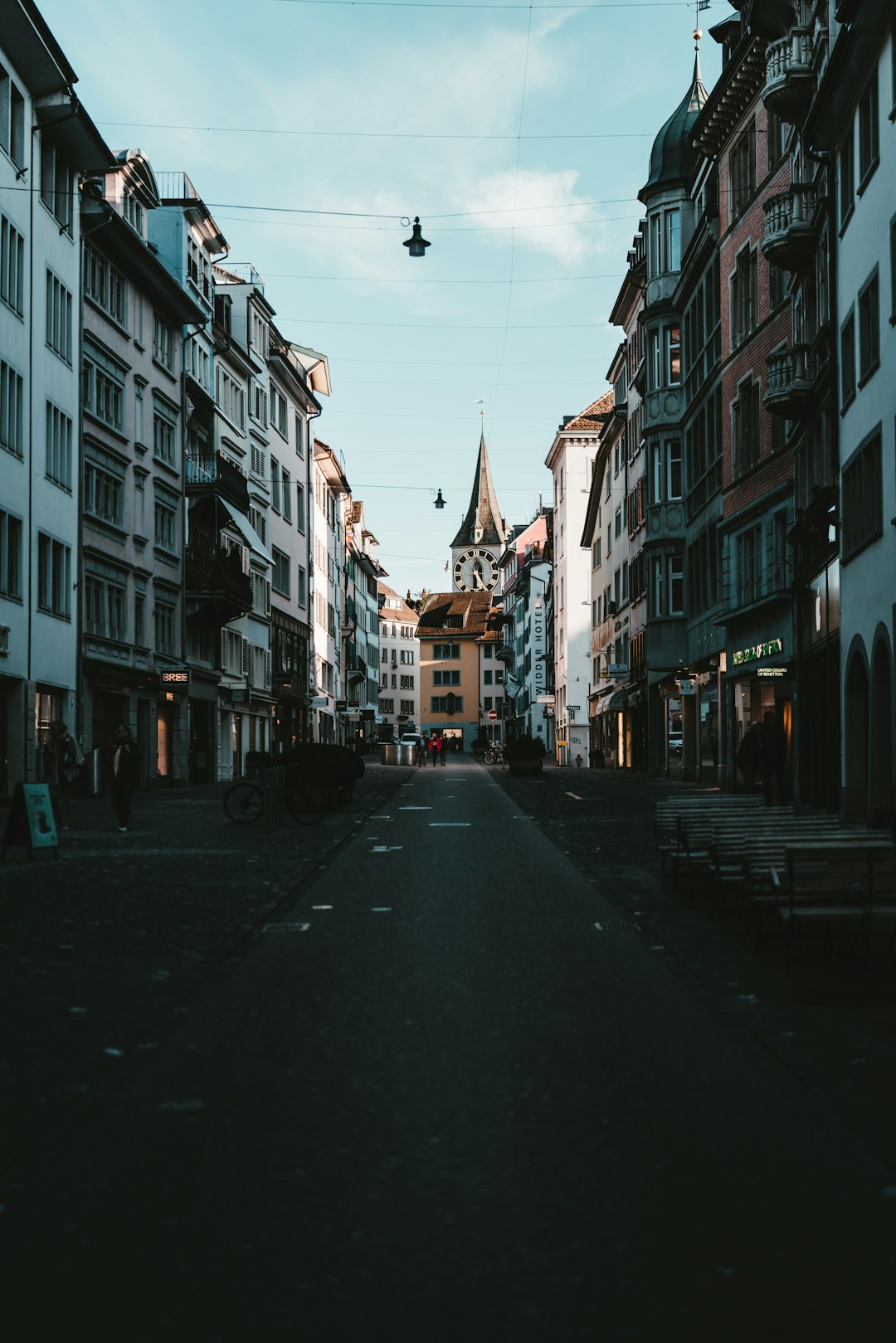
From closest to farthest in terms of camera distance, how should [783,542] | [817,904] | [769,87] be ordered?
[817,904] → [769,87] → [783,542]

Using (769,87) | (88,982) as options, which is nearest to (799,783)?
(769,87)

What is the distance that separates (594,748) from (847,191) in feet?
185

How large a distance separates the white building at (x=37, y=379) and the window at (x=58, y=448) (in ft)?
0.13

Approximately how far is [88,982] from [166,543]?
139 ft

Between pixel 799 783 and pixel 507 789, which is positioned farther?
pixel 507 789

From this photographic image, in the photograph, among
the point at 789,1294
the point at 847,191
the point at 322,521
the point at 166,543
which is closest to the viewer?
the point at 789,1294

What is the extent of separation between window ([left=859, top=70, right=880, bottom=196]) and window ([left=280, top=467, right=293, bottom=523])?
165 feet

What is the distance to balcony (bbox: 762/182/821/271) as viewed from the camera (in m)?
31.1

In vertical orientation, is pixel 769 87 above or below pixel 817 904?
above

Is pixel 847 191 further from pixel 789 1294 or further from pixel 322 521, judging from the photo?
pixel 322 521

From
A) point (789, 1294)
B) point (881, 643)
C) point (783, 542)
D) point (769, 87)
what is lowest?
point (789, 1294)

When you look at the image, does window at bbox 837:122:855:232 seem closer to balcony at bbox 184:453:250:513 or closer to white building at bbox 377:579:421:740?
balcony at bbox 184:453:250:513

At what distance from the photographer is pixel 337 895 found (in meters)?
15.8

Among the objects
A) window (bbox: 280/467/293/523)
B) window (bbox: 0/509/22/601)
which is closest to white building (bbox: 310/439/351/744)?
window (bbox: 280/467/293/523)
